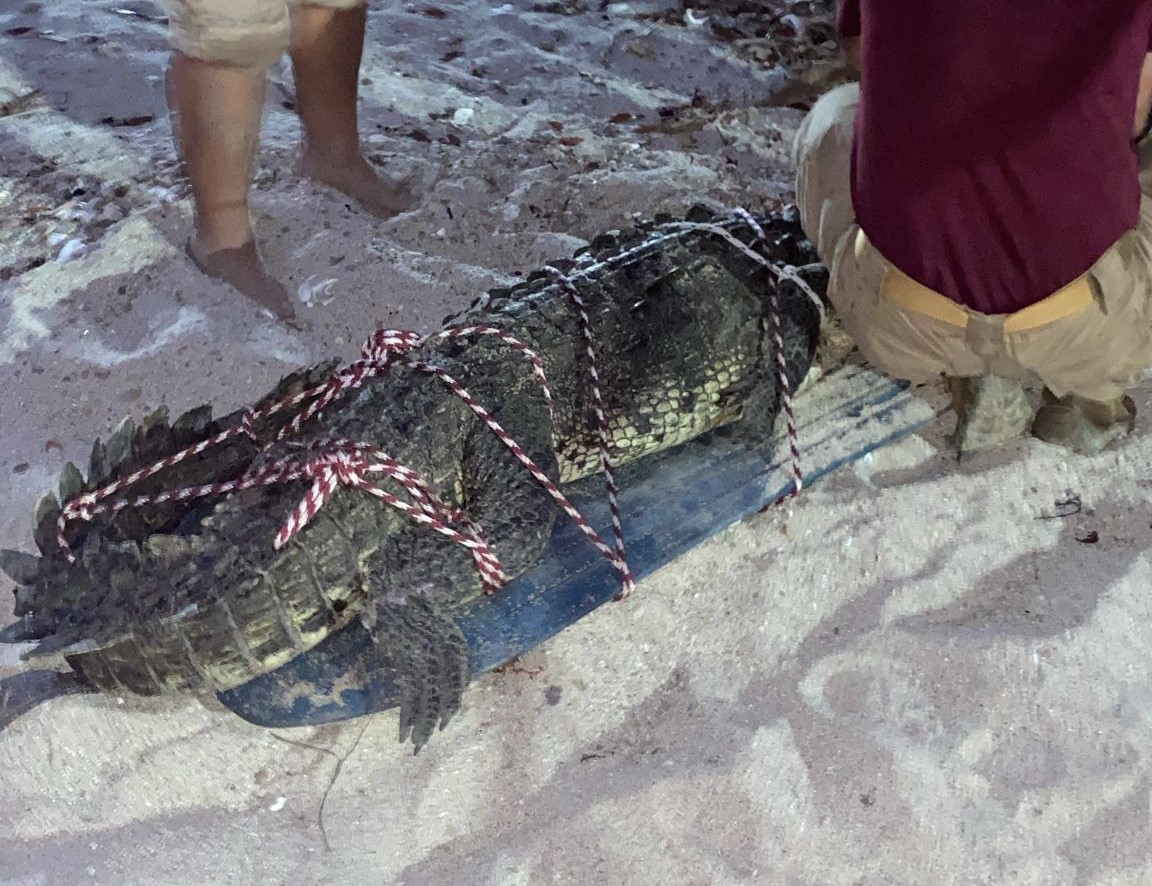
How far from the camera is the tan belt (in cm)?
148

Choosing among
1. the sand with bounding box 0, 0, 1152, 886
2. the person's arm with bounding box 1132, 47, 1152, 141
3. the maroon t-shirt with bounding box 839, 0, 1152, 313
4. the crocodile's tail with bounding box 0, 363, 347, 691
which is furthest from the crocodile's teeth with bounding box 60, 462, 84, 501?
the person's arm with bounding box 1132, 47, 1152, 141

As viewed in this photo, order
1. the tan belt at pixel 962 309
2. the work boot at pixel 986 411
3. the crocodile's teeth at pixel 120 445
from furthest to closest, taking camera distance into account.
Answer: the work boot at pixel 986 411, the crocodile's teeth at pixel 120 445, the tan belt at pixel 962 309

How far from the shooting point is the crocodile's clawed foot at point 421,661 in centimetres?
151

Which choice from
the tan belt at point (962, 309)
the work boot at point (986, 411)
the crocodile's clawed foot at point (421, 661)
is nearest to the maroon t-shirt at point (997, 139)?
the tan belt at point (962, 309)

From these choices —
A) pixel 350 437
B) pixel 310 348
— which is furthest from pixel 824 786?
pixel 310 348

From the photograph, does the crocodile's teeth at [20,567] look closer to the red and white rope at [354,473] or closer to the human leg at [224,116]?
the red and white rope at [354,473]

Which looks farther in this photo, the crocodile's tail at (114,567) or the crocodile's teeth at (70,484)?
the crocodile's teeth at (70,484)

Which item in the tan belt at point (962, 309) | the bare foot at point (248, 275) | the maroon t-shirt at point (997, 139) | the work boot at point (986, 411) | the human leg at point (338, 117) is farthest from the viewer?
the human leg at point (338, 117)

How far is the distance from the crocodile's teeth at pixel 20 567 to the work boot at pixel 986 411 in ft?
5.72

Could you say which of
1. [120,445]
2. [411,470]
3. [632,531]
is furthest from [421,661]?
[120,445]

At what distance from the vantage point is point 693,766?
147 centimetres

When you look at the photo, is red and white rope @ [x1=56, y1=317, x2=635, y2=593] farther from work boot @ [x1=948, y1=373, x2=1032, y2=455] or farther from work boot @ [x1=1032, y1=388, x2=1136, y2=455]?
work boot @ [x1=1032, y1=388, x2=1136, y2=455]

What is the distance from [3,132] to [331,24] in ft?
3.88

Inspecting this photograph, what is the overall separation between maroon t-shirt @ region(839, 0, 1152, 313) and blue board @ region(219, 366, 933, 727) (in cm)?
50
